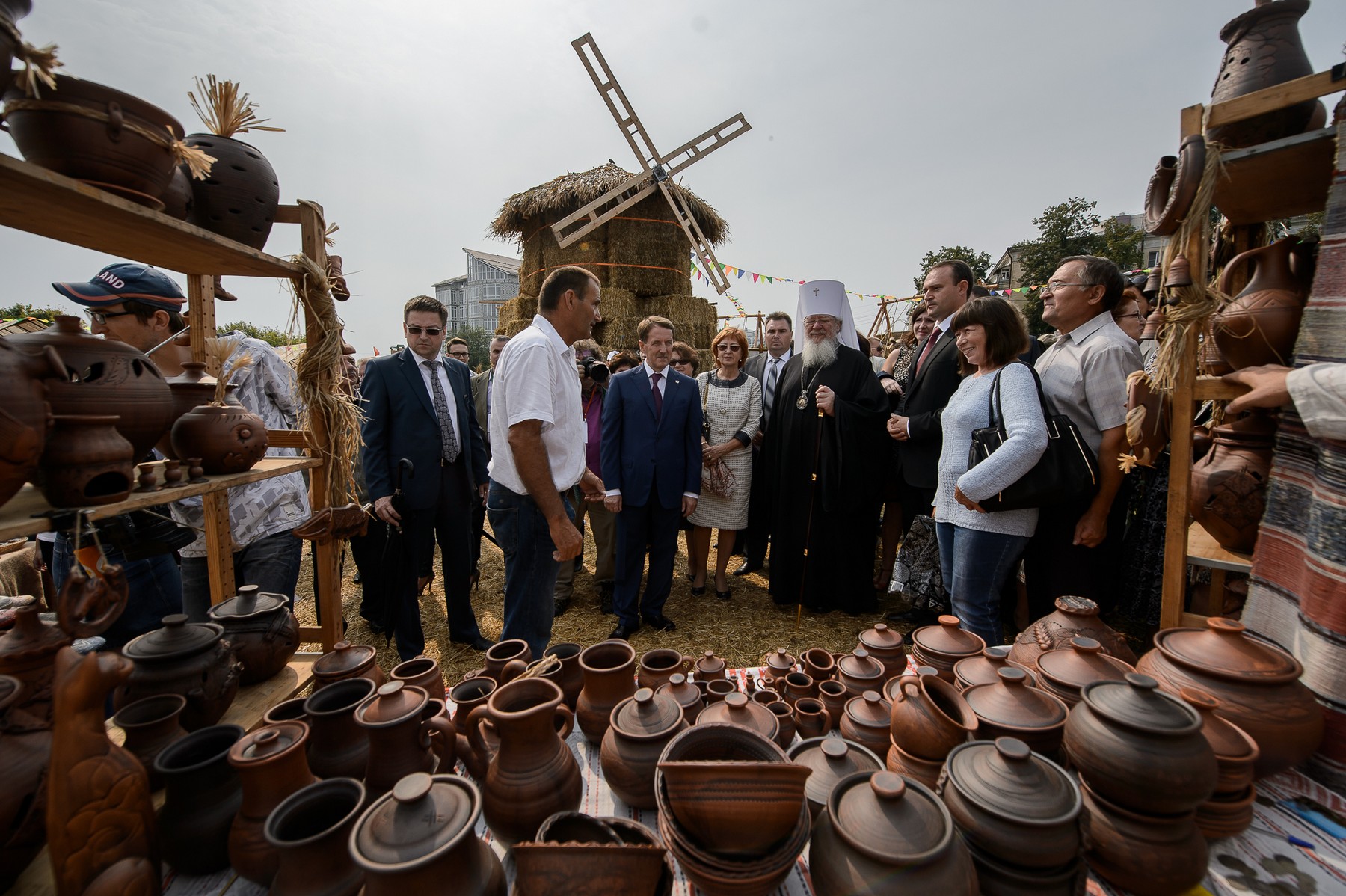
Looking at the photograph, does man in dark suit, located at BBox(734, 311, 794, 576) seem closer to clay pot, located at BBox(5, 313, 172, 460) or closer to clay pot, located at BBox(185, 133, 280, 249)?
clay pot, located at BBox(185, 133, 280, 249)

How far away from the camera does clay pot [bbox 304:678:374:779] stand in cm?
137

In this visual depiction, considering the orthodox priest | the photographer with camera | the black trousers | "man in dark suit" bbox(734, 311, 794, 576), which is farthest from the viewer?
"man in dark suit" bbox(734, 311, 794, 576)

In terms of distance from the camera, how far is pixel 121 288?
6.37 feet

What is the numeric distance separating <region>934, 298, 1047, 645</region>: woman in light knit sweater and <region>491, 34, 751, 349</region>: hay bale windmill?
760 cm

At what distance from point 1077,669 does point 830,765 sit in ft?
2.62

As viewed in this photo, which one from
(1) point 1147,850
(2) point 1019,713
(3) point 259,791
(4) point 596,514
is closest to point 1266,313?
(2) point 1019,713

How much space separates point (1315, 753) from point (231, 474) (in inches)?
127

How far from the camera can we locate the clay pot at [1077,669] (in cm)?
147

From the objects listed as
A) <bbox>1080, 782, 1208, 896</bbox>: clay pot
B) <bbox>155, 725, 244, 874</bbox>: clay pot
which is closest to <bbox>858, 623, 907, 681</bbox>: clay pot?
<bbox>1080, 782, 1208, 896</bbox>: clay pot

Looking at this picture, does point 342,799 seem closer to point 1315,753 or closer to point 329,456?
point 329,456

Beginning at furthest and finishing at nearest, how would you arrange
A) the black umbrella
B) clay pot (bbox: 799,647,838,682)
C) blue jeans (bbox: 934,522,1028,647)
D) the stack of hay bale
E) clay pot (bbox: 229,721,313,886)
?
the stack of hay bale, the black umbrella, blue jeans (bbox: 934,522,1028,647), clay pot (bbox: 799,647,838,682), clay pot (bbox: 229,721,313,886)

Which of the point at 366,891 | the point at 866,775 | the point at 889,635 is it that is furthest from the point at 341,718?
the point at 889,635

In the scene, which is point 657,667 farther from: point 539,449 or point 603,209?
point 603,209

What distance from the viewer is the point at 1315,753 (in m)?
1.52
